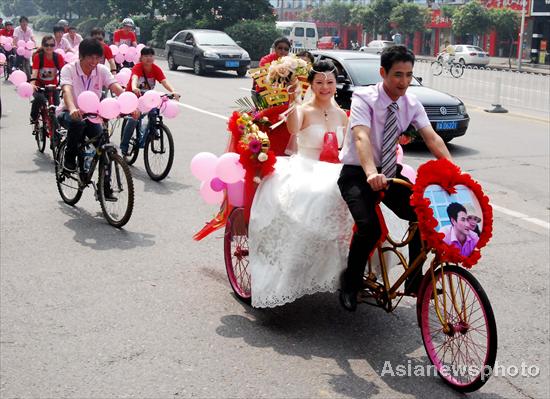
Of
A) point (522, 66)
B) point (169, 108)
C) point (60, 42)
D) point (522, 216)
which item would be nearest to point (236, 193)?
point (522, 216)

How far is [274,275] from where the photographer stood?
489cm

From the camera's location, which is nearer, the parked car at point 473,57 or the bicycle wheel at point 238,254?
the bicycle wheel at point 238,254

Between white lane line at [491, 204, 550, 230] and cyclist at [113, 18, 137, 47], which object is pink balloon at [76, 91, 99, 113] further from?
cyclist at [113, 18, 137, 47]

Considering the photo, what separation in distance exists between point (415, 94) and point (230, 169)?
879 centimetres

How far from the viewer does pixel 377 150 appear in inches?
181

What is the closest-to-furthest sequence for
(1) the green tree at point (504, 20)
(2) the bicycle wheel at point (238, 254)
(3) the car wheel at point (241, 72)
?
(2) the bicycle wheel at point (238, 254) < (3) the car wheel at point (241, 72) < (1) the green tree at point (504, 20)

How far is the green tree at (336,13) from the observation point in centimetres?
7619

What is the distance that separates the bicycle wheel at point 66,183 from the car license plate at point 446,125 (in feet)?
22.6

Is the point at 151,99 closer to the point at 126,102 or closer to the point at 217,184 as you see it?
the point at 126,102

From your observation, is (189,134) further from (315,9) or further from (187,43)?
(315,9)

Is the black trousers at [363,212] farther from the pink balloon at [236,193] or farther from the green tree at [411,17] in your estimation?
the green tree at [411,17]

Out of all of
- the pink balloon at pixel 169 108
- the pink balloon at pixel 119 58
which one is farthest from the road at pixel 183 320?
the pink balloon at pixel 119 58

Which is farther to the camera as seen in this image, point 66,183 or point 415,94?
point 415,94

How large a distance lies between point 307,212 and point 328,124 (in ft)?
2.75
